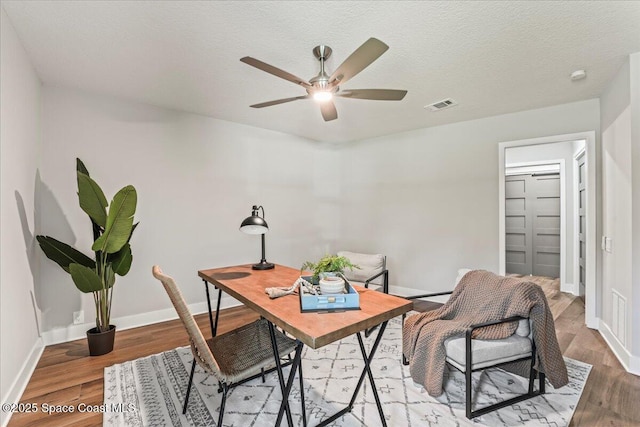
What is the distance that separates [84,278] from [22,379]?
2.48 ft

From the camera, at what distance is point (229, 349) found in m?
1.80

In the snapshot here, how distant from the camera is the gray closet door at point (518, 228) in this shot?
19.5ft

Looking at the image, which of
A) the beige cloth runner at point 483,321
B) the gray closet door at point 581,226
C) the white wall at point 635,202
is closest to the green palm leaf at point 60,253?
the beige cloth runner at point 483,321

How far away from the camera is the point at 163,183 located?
3.56 meters

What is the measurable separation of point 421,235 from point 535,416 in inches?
110

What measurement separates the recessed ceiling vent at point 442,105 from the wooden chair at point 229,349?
295cm

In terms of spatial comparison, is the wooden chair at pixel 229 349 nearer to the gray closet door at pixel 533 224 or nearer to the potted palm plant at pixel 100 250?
the potted palm plant at pixel 100 250

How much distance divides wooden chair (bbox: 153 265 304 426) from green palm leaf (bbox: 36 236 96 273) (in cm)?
161

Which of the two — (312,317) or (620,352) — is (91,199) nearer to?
(312,317)

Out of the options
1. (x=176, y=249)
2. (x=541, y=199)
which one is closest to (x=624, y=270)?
(x=541, y=199)

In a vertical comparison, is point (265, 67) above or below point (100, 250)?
above

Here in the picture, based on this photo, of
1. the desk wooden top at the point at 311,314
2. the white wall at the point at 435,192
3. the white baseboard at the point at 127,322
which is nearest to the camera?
the desk wooden top at the point at 311,314

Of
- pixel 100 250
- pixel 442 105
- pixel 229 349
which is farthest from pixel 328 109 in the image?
pixel 100 250

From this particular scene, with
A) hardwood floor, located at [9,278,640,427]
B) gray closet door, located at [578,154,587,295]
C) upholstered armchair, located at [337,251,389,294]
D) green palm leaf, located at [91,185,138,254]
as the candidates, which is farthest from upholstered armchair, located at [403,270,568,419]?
gray closet door, located at [578,154,587,295]
